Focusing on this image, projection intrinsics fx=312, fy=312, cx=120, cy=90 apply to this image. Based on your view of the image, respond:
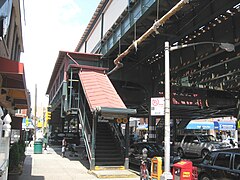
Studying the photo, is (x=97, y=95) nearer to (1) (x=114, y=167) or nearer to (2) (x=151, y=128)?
(1) (x=114, y=167)

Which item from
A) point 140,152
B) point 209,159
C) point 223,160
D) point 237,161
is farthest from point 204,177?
point 140,152

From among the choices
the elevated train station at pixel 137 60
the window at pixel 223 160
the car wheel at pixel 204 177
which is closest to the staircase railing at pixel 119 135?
the elevated train station at pixel 137 60

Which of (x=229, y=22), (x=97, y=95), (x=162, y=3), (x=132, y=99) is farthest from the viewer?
(x=132, y=99)

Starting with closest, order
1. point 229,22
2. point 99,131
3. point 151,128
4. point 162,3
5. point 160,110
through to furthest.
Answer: point 160,110 < point 162,3 < point 229,22 < point 99,131 < point 151,128

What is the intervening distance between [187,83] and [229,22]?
42.5ft

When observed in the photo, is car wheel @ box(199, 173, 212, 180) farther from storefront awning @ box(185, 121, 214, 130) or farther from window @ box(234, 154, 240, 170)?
storefront awning @ box(185, 121, 214, 130)

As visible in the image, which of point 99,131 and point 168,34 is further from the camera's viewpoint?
point 99,131

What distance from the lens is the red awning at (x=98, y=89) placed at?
59.2ft

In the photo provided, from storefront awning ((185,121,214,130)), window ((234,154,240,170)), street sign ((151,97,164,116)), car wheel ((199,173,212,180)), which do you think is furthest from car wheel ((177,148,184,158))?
storefront awning ((185,121,214,130))

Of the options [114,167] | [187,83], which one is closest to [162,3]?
[114,167]

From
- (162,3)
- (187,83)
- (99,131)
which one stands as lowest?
(99,131)

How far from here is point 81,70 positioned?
22078 mm

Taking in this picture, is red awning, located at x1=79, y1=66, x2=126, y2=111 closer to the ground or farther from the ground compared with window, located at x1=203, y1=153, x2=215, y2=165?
farther from the ground

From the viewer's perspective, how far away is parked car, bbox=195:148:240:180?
10.1 metres
